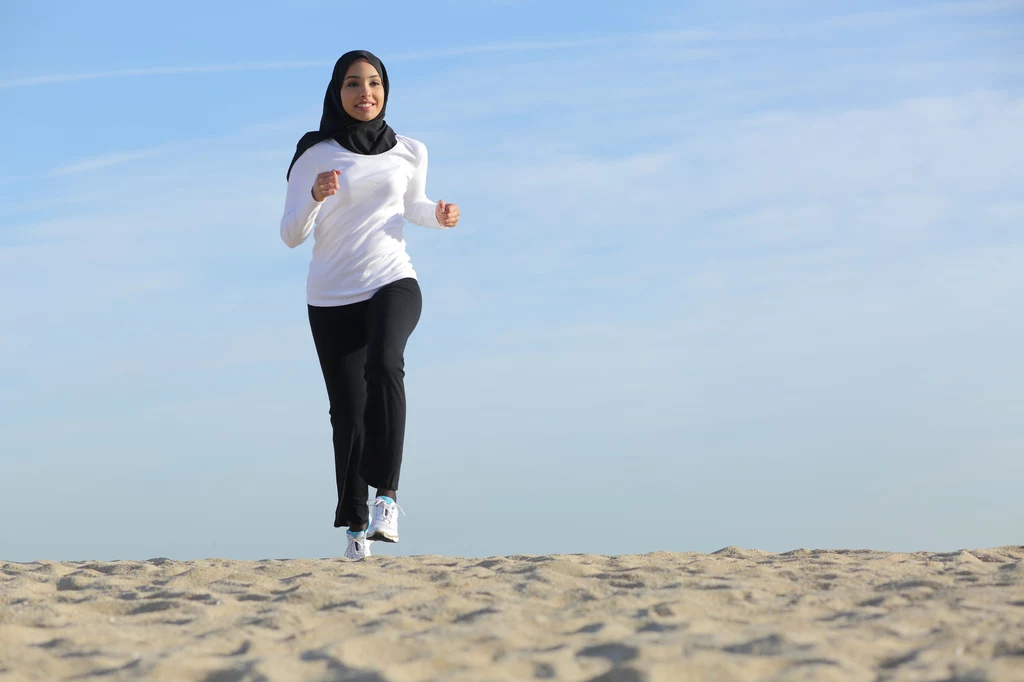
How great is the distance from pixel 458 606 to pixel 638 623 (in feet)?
2.10

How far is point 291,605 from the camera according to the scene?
3.66 metres

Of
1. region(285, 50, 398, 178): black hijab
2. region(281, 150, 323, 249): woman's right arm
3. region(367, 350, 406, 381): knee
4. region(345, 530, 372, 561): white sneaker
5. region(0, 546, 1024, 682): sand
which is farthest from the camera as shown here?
region(345, 530, 372, 561): white sneaker

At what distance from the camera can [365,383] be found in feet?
17.0

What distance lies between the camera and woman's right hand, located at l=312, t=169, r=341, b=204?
4770 mm

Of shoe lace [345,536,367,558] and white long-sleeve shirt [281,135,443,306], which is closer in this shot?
white long-sleeve shirt [281,135,443,306]

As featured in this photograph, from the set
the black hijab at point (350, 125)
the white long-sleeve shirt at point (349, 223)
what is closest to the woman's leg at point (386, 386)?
the white long-sleeve shirt at point (349, 223)

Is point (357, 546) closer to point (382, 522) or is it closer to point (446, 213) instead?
point (382, 522)

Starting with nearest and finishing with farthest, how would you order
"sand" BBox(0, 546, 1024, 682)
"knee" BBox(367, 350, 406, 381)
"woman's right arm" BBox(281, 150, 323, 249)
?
1. "sand" BBox(0, 546, 1024, 682)
2. "knee" BBox(367, 350, 406, 381)
3. "woman's right arm" BBox(281, 150, 323, 249)

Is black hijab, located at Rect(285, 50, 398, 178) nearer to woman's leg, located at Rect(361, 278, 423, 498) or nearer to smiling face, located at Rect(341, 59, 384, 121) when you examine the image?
smiling face, located at Rect(341, 59, 384, 121)

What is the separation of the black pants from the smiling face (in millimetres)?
845

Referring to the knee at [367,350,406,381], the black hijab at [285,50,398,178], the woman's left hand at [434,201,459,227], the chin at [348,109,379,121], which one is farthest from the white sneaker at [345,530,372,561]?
the chin at [348,109,379,121]

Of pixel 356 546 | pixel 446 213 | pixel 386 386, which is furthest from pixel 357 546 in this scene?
pixel 446 213

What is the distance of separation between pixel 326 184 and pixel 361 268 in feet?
1.41

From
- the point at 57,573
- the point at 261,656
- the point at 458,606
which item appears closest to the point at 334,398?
the point at 57,573
